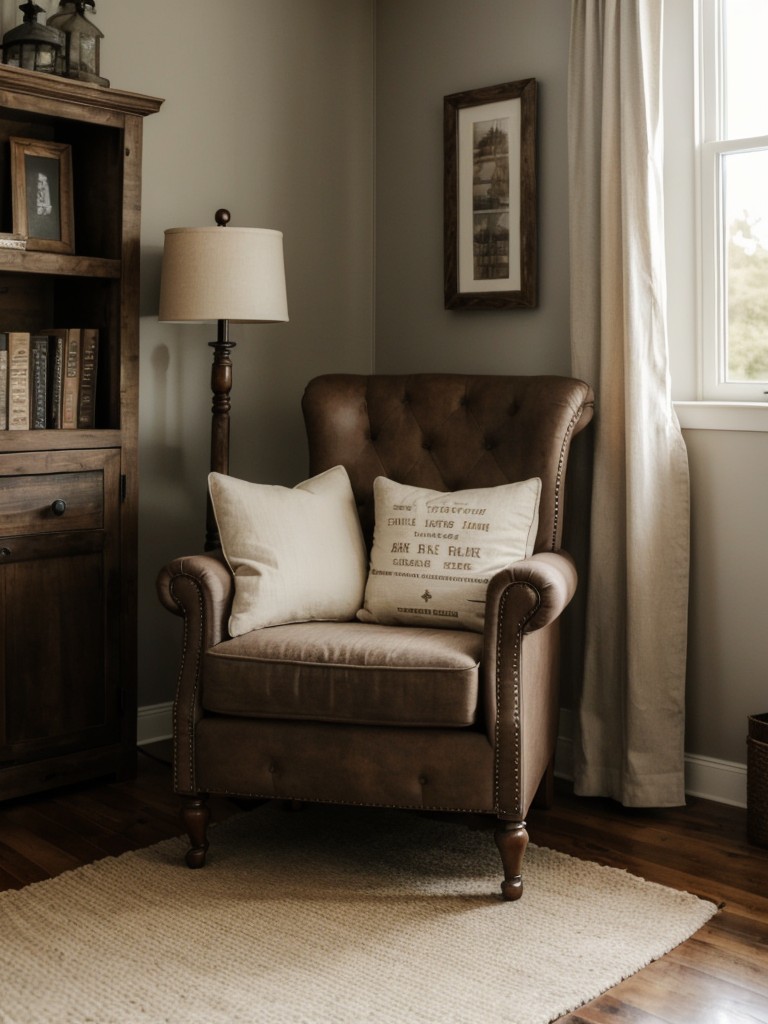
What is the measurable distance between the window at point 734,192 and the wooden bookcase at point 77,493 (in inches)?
56.6

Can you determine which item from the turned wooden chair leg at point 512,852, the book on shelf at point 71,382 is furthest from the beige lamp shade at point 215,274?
the turned wooden chair leg at point 512,852

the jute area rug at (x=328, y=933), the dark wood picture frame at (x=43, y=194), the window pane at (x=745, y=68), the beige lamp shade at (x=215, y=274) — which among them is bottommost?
the jute area rug at (x=328, y=933)

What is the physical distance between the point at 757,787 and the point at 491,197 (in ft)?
5.99

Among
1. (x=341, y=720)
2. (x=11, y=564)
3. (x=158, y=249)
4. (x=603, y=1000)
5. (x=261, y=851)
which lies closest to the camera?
(x=603, y=1000)

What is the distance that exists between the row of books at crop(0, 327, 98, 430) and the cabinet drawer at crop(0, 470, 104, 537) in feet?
0.46

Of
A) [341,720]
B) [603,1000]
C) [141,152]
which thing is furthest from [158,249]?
[603,1000]

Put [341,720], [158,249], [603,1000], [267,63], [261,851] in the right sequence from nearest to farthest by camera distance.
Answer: [603,1000] → [341,720] → [261,851] → [158,249] → [267,63]

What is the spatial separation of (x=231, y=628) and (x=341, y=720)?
1.12ft

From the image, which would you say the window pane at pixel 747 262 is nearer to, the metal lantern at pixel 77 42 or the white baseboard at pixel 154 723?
the metal lantern at pixel 77 42

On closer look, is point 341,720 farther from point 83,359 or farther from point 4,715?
point 83,359

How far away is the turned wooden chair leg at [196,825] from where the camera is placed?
2469 mm

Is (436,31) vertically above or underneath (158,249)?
above

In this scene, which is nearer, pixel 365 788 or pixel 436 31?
pixel 365 788

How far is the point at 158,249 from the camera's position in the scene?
10.6 ft
